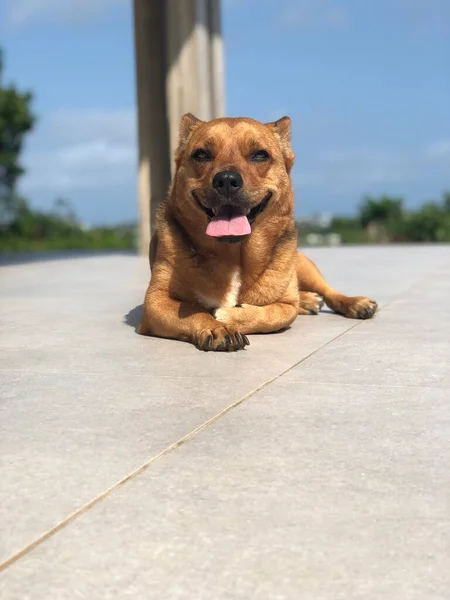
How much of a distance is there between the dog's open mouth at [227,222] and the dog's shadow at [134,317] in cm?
81

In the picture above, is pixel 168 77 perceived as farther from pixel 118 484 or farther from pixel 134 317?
pixel 118 484

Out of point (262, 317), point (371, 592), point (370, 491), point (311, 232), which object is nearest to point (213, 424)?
point (370, 491)

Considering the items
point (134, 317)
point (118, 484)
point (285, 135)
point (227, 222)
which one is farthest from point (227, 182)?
point (118, 484)

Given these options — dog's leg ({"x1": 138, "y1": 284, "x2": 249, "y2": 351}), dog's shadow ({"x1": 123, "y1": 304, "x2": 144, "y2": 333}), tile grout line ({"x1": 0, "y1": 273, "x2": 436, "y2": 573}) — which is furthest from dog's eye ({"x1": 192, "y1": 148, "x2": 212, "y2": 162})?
tile grout line ({"x1": 0, "y1": 273, "x2": 436, "y2": 573})

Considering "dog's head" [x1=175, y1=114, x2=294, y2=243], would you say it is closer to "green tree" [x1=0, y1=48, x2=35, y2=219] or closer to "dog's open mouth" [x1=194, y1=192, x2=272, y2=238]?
"dog's open mouth" [x1=194, y1=192, x2=272, y2=238]

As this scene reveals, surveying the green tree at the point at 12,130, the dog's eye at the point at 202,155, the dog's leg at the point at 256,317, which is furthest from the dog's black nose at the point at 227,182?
the green tree at the point at 12,130

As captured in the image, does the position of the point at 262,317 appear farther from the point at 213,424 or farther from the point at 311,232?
the point at 311,232

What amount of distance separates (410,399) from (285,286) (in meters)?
1.57

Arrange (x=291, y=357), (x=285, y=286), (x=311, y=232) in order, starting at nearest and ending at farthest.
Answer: (x=291, y=357) < (x=285, y=286) < (x=311, y=232)

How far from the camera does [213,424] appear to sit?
230cm

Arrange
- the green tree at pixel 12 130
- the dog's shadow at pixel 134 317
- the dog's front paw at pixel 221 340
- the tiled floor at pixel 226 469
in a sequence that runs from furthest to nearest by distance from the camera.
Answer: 1. the green tree at pixel 12 130
2. the dog's shadow at pixel 134 317
3. the dog's front paw at pixel 221 340
4. the tiled floor at pixel 226 469

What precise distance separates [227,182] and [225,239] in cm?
27

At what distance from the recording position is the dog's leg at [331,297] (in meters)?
4.58

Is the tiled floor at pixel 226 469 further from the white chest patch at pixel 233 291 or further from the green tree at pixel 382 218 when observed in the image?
the green tree at pixel 382 218
